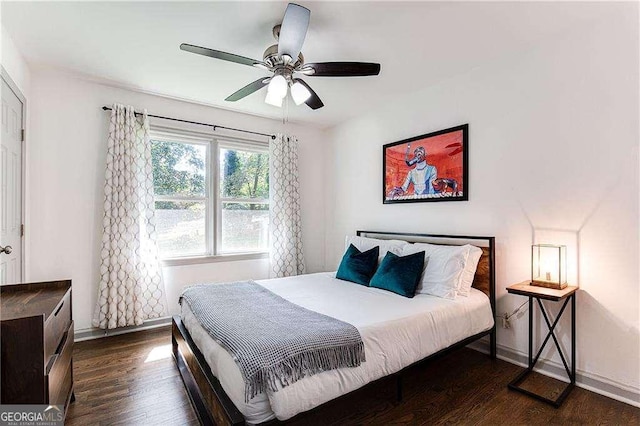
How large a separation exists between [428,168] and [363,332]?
6.80ft

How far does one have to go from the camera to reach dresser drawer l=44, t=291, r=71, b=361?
1.42 m

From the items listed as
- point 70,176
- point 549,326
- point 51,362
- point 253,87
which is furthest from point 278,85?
point 549,326

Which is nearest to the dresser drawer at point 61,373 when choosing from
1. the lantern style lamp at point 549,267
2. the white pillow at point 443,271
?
the white pillow at point 443,271

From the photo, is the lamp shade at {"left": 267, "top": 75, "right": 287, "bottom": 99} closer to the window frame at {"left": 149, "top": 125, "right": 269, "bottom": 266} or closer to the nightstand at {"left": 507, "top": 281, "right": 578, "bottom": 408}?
the window frame at {"left": 149, "top": 125, "right": 269, "bottom": 266}

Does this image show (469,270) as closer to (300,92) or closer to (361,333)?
(361,333)

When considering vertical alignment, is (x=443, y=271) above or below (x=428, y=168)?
below

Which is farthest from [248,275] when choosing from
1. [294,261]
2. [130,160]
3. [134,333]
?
Result: [130,160]

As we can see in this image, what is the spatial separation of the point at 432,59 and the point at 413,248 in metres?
1.71

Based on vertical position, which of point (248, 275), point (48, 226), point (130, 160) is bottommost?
point (248, 275)

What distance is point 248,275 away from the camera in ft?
13.5

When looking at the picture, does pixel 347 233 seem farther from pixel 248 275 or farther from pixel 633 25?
pixel 633 25

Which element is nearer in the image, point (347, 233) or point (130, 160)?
point (130, 160)

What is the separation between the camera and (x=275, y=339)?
5.32 feet

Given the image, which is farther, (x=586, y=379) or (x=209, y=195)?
(x=209, y=195)
